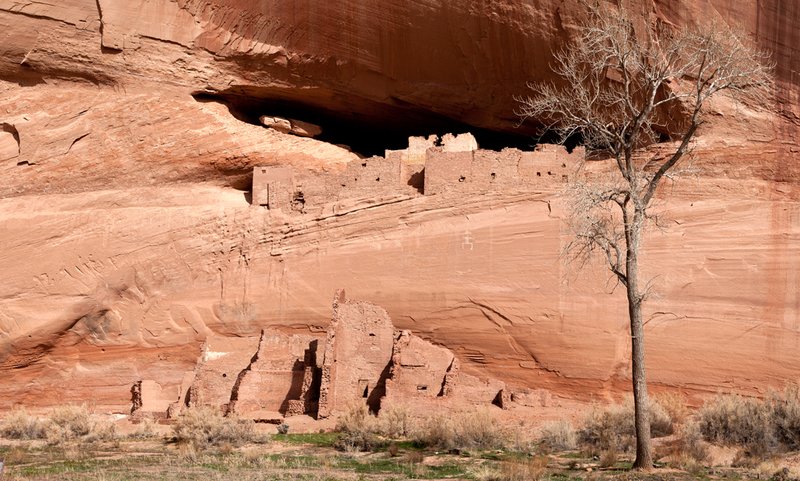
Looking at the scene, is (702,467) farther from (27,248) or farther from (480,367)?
(27,248)

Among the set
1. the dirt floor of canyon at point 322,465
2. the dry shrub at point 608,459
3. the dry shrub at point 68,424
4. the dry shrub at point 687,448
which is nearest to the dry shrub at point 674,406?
the dry shrub at point 687,448

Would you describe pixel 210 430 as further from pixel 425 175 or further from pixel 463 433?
pixel 425 175

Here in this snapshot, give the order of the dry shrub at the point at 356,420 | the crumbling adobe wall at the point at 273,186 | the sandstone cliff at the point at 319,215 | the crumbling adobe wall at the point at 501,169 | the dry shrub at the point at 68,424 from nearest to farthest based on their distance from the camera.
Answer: the dry shrub at the point at 356,420 → the dry shrub at the point at 68,424 → the sandstone cliff at the point at 319,215 → the crumbling adobe wall at the point at 501,169 → the crumbling adobe wall at the point at 273,186

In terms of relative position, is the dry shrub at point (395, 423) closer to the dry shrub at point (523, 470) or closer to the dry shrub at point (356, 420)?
the dry shrub at point (356, 420)

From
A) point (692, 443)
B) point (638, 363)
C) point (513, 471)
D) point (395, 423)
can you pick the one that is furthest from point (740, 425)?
point (395, 423)

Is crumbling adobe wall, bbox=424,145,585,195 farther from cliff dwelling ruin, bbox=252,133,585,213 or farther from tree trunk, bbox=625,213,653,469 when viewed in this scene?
tree trunk, bbox=625,213,653,469

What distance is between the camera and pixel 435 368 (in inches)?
875

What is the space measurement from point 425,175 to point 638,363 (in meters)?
9.07

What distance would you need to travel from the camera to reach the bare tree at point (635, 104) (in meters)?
16.2

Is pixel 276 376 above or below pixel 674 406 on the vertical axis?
above

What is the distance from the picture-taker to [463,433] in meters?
18.6

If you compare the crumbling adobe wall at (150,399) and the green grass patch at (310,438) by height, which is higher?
the crumbling adobe wall at (150,399)

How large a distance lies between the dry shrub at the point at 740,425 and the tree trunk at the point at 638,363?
2.64 meters

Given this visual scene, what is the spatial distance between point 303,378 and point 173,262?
4.20m
